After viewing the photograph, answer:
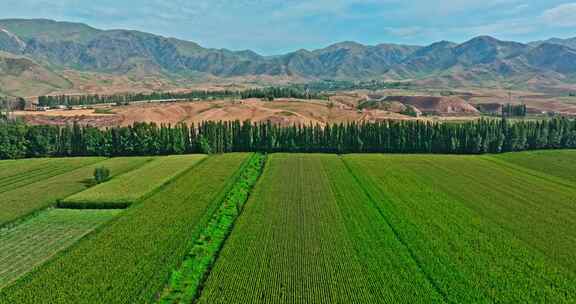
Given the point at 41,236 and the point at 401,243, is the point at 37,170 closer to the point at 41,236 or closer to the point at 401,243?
the point at 41,236

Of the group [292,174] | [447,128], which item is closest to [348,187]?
[292,174]

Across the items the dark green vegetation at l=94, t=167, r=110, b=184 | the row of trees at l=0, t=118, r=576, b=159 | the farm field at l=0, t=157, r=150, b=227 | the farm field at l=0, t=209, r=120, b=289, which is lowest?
the farm field at l=0, t=209, r=120, b=289

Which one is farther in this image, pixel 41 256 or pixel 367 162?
pixel 367 162

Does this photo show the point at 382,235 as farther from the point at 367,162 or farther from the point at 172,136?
the point at 172,136

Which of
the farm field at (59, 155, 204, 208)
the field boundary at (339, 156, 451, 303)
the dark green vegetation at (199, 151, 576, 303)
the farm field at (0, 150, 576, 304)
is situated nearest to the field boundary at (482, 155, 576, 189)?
the farm field at (0, 150, 576, 304)

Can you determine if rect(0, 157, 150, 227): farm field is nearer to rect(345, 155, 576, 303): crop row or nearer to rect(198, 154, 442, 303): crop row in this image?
rect(198, 154, 442, 303): crop row

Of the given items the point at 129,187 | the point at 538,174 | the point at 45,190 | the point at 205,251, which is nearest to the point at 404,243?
the point at 205,251
